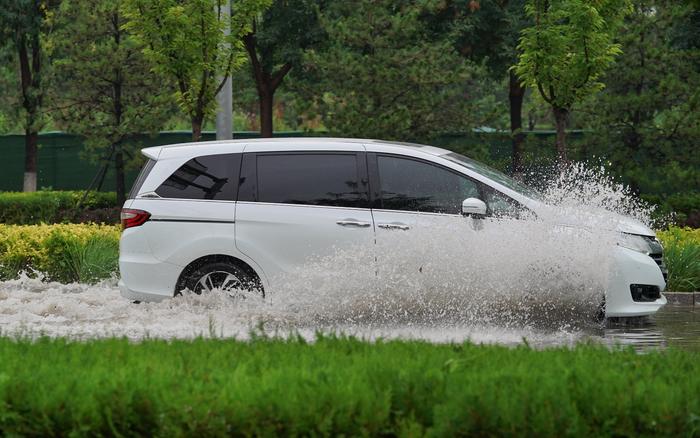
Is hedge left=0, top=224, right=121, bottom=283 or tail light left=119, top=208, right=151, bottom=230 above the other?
tail light left=119, top=208, right=151, bottom=230

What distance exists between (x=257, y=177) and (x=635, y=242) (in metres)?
3.64

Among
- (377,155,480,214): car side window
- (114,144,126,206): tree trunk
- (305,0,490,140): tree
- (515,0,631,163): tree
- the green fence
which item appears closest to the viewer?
(377,155,480,214): car side window

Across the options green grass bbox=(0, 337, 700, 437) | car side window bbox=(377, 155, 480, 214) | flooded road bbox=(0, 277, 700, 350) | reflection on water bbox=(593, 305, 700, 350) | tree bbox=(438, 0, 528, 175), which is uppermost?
tree bbox=(438, 0, 528, 175)

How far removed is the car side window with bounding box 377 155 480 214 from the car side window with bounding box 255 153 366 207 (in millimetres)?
258

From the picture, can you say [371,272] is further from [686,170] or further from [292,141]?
[686,170]

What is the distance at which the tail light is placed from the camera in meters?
12.4

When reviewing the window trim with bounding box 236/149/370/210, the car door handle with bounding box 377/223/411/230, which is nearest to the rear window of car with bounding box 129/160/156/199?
the window trim with bounding box 236/149/370/210

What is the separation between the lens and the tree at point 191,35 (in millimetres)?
18250

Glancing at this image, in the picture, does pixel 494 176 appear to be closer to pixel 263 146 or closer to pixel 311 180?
pixel 311 180

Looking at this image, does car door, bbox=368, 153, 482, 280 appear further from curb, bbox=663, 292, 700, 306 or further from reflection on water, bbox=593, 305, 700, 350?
curb, bbox=663, 292, 700, 306

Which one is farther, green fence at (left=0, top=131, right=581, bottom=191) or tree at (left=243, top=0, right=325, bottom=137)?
green fence at (left=0, top=131, right=581, bottom=191)

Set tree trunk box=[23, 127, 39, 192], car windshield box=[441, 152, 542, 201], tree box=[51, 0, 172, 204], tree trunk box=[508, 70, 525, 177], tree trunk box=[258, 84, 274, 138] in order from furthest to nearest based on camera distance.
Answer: tree trunk box=[23, 127, 39, 192], tree trunk box=[258, 84, 274, 138], tree trunk box=[508, 70, 525, 177], tree box=[51, 0, 172, 204], car windshield box=[441, 152, 542, 201]

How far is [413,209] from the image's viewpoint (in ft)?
40.1

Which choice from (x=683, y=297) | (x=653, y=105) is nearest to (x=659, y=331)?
(x=683, y=297)
